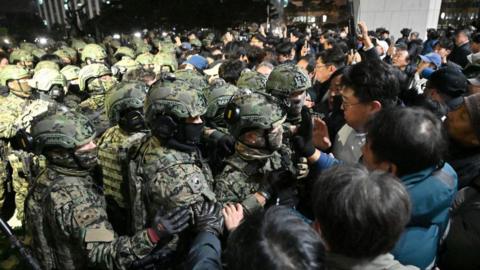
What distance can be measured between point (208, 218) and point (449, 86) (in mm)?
3050

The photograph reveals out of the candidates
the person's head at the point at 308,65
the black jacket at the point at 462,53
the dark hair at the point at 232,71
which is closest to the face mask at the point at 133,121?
the dark hair at the point at 232,71

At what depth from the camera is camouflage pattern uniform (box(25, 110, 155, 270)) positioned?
218 centimetres

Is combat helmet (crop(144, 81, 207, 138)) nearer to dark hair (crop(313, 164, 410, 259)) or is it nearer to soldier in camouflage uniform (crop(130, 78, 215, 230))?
soldier in camouflage uniform (crop(130, 78, 215, 230))

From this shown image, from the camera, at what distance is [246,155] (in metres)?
2.82

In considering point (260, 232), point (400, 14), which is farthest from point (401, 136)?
point (400, 14)

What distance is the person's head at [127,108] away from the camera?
332 cm

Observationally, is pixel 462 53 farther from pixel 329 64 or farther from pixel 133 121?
pixel 133 121

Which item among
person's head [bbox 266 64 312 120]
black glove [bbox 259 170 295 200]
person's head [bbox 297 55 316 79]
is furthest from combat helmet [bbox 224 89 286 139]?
person's head [bbox 297 55 316 79]

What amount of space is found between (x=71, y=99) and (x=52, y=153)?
182 inches

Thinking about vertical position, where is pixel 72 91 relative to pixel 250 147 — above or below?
below

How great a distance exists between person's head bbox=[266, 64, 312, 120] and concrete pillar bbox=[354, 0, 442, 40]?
14.4m

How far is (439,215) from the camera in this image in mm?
2012

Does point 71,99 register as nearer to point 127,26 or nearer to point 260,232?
point 260,232

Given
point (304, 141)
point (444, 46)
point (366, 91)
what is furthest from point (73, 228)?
point (444, 46)
